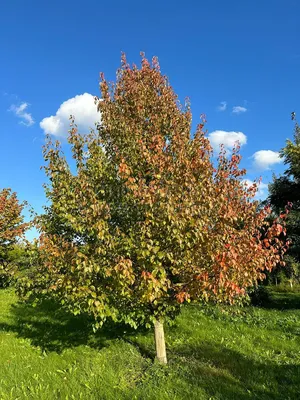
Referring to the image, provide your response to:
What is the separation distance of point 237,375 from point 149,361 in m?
2.40


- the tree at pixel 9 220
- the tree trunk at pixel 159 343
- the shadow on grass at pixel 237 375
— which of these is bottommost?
the shadow on grass at pixel 237 375

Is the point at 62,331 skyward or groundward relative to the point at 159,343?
skyward

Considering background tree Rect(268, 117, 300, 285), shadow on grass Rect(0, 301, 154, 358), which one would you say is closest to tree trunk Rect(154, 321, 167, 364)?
shadow on grass Rect(0, 301, 154, 358)

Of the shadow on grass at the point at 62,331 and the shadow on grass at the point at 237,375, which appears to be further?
the shadow on grass at the point at 62,331

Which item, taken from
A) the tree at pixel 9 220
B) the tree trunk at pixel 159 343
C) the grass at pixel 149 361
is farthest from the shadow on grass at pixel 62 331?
the tree at pixel 9 220

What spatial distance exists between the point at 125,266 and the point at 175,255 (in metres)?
1.69

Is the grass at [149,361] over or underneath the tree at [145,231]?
underneath

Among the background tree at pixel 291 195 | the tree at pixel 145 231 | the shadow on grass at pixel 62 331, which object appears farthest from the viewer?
the background tree at pixel 291 195

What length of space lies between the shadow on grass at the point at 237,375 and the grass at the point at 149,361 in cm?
2

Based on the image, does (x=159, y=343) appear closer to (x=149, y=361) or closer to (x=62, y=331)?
(x=149, y=361)

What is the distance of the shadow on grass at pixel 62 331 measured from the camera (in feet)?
37.1

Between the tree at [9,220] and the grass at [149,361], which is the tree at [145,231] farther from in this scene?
the tree at [9,220]

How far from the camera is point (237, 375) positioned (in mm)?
8250

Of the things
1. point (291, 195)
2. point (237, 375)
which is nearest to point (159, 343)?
point (237, 375)
